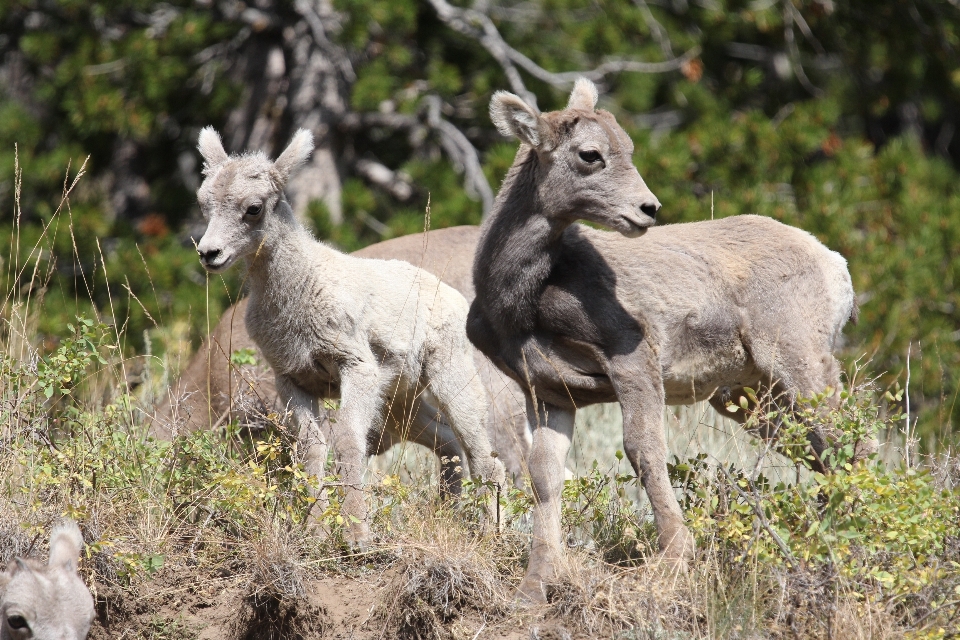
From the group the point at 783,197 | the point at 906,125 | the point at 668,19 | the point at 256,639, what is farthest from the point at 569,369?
the point at 906,125

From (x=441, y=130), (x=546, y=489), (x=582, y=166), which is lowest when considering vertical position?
(x=441, y=130)

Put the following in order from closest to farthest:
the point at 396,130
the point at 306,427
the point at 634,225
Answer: the point at 634,225 < the point at 306,427 < the point at 396,130

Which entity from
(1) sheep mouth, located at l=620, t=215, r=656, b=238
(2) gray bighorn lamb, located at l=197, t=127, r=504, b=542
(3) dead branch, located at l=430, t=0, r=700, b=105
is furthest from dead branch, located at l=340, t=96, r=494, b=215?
(1) sheep mouth, located at l=620, t=215, r=656, b=238

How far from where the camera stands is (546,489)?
208 inches

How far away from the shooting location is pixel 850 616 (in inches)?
177

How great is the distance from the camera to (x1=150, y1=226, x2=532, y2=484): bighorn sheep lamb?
21.6ft

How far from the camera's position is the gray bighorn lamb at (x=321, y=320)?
5.77 meters

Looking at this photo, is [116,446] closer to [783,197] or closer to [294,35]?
[294,35]

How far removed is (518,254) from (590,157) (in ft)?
1.85

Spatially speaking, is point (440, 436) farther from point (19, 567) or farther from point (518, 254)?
point (19, 567)

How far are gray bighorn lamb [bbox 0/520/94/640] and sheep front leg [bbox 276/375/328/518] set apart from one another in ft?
4.07

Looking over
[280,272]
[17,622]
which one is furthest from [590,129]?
[17,622]

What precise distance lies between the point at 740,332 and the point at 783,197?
7.33 meters

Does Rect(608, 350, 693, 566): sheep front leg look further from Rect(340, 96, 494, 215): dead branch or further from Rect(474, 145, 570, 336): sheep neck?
Rect(340, 96, 494, 215): dead branch
